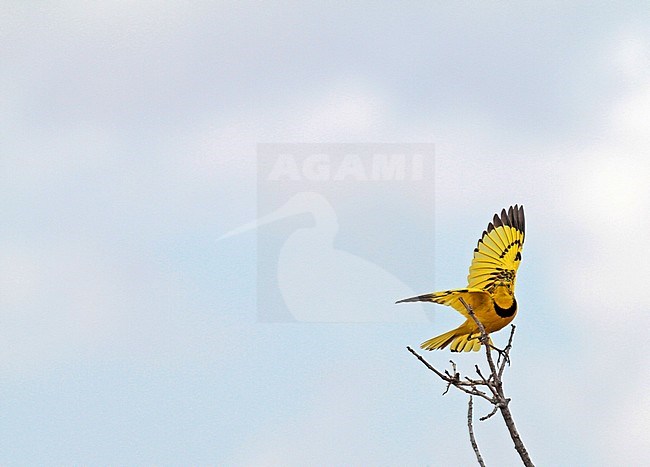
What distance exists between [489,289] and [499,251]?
26.0 inches

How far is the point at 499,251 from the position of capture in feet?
18.0

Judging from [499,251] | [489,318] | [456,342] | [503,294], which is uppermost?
[499,251]

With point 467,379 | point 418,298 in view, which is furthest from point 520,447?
point 418,298

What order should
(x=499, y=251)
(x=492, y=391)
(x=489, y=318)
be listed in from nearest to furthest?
(x=492, y=391) → (x=489, y=318) → (x=499, y=251)

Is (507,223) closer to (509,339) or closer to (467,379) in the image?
(509,339)

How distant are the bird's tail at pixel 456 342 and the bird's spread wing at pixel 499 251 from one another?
311 mm

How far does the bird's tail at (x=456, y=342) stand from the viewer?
4.86 meters

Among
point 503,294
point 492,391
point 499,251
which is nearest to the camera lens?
point 492,391

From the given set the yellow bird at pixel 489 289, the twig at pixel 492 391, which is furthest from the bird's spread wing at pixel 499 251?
the twig at pixel 492 391

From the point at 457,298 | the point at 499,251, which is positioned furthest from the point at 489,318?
the point at 499,251

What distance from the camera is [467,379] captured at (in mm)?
3150

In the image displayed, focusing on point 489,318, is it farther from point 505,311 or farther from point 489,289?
point 489,289

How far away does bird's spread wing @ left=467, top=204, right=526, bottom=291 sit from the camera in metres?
5.12

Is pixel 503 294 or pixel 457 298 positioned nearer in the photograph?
pixel 457 298
